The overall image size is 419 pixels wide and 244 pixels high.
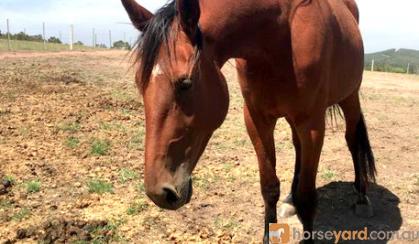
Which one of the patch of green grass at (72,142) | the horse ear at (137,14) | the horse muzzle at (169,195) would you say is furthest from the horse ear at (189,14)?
the patch of green grass at (72,142)

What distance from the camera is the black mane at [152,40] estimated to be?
74.7 inches

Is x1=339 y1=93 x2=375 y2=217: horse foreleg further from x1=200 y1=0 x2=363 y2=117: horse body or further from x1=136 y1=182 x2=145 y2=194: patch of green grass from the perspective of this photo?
x1=136 y1=182 x2=145 y2=194: patch of green grass

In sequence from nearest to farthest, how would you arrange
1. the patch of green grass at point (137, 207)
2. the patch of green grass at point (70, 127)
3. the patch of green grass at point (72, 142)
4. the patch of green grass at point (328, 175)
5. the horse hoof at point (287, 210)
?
1. the patch of green grass at point (137, 207)
2. the horse hoof at point (287, 210)
3. the patch of green grass at point (328, 175)
4. the patch of green grass at point (72, 142)
5. the patch of green grass at point (70, 127)

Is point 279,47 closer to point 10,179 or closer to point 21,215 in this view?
point 21,215

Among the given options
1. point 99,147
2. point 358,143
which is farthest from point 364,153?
point 99,147

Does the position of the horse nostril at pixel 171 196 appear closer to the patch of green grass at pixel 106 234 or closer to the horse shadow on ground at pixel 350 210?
the patch of green grass at pixel 106 234

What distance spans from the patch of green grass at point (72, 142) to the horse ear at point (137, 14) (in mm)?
3514

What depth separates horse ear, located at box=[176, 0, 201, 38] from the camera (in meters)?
1.89

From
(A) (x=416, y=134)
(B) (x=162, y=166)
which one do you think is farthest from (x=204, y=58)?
(A) (x=416, y=134)

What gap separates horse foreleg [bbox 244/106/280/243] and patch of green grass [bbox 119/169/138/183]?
1584mm

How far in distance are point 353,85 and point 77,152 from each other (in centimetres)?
327

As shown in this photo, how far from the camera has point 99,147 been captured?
516cm

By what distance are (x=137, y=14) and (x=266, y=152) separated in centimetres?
155

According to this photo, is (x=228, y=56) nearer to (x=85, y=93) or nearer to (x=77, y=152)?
(x=77, y=152)
